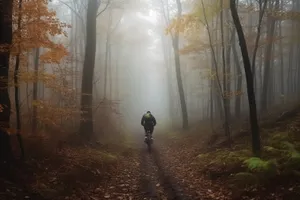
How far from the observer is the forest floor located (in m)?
7.18

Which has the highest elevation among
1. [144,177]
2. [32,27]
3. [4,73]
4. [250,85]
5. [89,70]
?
[32,27]

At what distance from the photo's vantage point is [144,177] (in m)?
10.0

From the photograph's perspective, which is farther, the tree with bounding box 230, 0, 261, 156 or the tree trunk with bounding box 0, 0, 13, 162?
the tree with bounding box 230, 0, 261, 156

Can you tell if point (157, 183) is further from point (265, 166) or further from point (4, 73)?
point (4, 73)

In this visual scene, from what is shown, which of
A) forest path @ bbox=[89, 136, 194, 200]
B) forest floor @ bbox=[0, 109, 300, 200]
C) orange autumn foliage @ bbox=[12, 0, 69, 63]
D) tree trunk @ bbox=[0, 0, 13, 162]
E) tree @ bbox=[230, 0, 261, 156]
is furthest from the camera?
tree @ bbox=[230, 0, 261, 156]

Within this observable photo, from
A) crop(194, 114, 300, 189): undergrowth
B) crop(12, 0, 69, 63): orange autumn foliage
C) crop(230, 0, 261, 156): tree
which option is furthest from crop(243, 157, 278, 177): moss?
crop(12, 0, 69, 63): orange autumn foliage

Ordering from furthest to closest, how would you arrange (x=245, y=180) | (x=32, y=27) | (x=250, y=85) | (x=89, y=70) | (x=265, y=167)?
(x=89, y=70) < (x=250, y=85) < (x=32, y=27) < (x=245, y=180) < (x=265, y=167)

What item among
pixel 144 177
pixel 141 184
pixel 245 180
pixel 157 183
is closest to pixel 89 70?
pixel 144 177

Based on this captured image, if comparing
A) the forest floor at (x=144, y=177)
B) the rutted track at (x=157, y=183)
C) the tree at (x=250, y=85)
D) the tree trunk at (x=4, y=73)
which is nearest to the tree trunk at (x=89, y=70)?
the forest floor at (x=144, y=177)

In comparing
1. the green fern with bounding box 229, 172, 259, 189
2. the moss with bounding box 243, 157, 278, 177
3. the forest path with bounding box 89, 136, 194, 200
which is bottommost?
the forest path with bounding box 89, 136, 194, 200

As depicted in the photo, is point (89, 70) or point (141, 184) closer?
point (141, 184)

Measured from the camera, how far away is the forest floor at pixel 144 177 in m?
7.18

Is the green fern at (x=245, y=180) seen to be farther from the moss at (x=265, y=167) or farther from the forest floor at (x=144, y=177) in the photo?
the moss at (x=265, y=167)

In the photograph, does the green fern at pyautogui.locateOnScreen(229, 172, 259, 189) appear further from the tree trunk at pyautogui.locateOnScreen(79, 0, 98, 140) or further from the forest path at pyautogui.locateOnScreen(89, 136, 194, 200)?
the tree trunk at pyautogui.locateOnScreen(79, 0, 98, 140)
